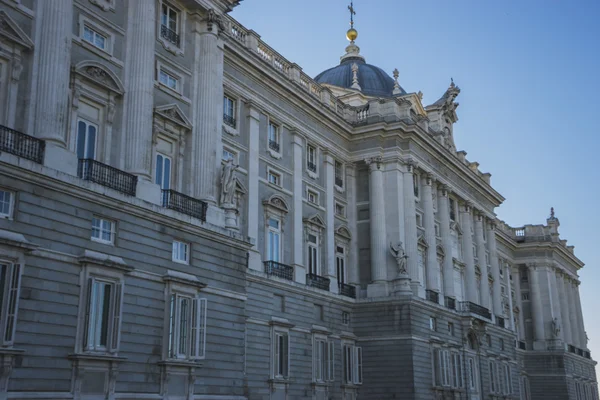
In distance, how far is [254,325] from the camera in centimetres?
3553

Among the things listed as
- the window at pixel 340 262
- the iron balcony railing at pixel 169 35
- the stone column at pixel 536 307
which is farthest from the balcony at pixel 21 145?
the stone column at pixel 536 307

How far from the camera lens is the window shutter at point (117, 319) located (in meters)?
22.5

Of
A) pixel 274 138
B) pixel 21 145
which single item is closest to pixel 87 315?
pixel 21 145

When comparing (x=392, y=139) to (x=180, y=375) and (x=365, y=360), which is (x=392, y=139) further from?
(x=180, y=375)

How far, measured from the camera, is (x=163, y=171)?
93.5 feet

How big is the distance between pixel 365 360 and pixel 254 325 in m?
10.9

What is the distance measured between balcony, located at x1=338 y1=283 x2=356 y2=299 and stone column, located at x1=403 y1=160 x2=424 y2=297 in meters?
3.51

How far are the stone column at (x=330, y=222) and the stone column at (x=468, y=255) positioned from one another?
14954mm

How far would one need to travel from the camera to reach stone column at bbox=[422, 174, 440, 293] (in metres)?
49.0

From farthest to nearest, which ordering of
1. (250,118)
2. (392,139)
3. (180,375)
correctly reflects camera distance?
(392,139)
(250,118)
(180,375)

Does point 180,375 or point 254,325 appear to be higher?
point 254,325

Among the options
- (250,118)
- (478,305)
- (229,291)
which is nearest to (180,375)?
(229,291)

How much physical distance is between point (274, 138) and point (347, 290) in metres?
10.3

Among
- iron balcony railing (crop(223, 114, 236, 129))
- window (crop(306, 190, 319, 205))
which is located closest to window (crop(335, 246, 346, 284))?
window (crop(306, 190, 319, 205))
